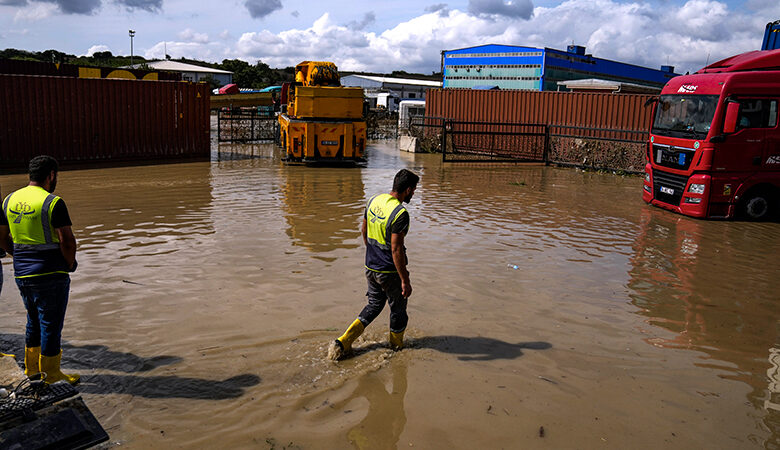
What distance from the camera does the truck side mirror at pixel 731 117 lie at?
11031 millimetres

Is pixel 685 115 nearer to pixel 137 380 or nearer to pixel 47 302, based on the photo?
pixel 137 380

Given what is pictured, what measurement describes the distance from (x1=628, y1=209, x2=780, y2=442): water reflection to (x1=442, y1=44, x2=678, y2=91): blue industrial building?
113ft

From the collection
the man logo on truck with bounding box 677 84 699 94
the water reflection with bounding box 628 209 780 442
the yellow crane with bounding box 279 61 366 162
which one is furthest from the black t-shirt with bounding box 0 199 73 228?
the yellow crane with bounding box 279 61 366 162

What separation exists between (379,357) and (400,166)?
1445cm

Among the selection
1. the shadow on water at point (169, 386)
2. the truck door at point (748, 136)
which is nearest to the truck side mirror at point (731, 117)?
the truck door at point (748, 136)

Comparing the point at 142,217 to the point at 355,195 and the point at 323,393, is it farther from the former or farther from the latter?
the point at 323,393

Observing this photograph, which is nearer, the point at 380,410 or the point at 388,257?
the point at 380,410

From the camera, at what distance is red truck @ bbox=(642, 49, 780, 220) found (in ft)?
A: 36.8

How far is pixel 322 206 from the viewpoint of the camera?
12.0m

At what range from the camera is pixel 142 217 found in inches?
419

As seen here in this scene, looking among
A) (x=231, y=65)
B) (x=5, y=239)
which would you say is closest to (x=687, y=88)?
(x=5, y=239)

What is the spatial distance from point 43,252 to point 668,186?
38.1ft

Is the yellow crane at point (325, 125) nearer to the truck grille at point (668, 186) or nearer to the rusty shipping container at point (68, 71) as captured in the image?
the rusty shipping container at point (68, 71)

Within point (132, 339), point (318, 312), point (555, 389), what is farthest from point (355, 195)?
point (555, 389)
